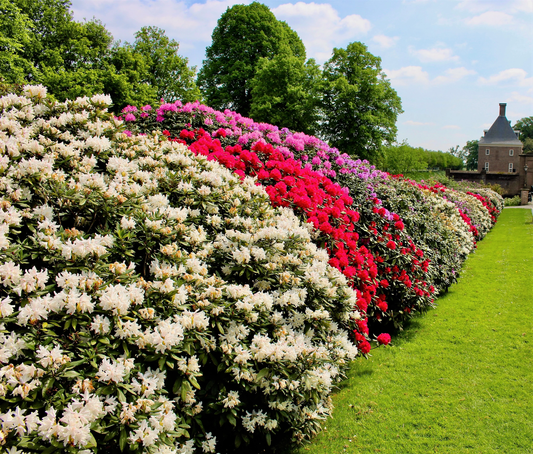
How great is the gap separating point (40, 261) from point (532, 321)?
6.79m

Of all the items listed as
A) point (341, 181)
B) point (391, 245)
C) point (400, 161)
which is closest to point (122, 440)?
point (391, 245)

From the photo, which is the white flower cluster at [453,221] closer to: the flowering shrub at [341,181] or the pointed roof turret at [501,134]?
the flowering shrub at [341,181]

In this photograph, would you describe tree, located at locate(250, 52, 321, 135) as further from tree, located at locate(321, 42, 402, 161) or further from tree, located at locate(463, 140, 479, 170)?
tree, located at locate(463, 140, 479, 170)

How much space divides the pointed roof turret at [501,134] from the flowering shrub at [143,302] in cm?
7338

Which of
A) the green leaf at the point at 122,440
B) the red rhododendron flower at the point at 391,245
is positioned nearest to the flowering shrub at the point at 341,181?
the red rhododendron flower at the point at 391,245

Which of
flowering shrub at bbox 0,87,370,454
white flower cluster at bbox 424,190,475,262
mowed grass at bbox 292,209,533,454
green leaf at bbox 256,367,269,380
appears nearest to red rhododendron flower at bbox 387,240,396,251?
mowed grass at bbox 292,209,533,454

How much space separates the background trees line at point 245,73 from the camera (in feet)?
75.2

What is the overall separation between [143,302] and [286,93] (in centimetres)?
2451

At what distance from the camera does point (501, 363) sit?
4605 mm

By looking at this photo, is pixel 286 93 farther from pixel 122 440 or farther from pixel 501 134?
pixel 501 134

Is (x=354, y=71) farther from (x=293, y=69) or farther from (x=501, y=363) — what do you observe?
(x=501, y=363)

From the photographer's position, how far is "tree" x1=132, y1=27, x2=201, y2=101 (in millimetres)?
25812

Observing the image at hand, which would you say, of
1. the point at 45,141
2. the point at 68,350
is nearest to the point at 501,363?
the point at 68,350

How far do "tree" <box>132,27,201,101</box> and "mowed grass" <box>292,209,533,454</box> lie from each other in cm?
2401
